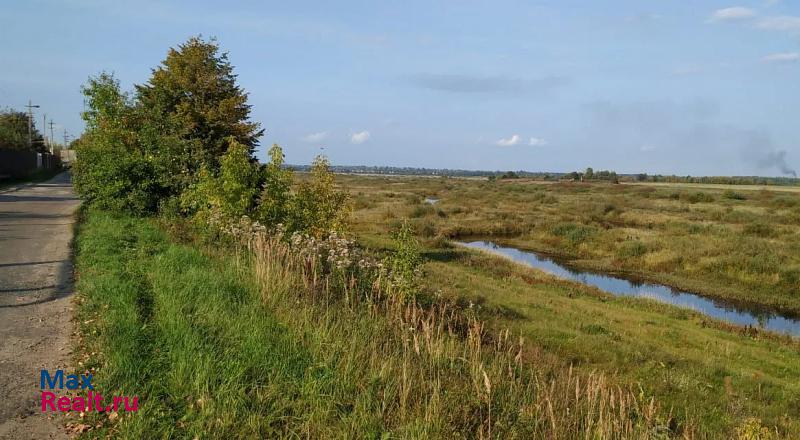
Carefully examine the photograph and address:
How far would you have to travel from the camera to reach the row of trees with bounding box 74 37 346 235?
520 inches

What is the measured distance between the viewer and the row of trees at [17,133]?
53594 millimetres

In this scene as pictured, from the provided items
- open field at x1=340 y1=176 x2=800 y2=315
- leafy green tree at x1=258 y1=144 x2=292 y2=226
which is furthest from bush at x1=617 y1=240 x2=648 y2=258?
leafy green tree at x1=258 y1=144 x2=292 y2=226

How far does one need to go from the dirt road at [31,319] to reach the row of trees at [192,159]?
2.86 metres

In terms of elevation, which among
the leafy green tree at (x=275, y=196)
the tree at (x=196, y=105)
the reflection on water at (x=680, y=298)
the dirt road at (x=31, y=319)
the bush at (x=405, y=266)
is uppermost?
the tree at (x=196, y=105)

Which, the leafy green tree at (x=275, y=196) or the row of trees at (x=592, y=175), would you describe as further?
the row of trees at (x=592, y=175)

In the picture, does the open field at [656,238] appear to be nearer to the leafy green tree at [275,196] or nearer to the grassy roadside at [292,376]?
the leafy green tree at [275,196]

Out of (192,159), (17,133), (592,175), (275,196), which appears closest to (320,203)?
(275,196)

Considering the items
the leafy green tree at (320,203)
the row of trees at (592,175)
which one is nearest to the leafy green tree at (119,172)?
the leafy green tree at (320,203)

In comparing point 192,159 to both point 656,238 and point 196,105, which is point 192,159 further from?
point 656,238

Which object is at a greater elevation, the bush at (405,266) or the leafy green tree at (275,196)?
the leafy green tree at (275,196)

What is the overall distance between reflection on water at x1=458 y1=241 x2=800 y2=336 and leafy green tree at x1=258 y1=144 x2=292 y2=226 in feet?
Result: 48.9

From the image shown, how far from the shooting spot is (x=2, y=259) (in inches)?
436

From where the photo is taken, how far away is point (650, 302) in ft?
63.6

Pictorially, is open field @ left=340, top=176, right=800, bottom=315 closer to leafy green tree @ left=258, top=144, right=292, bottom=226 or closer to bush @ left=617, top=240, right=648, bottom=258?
bush @ left=617, top=240, right=648, bottom=258
